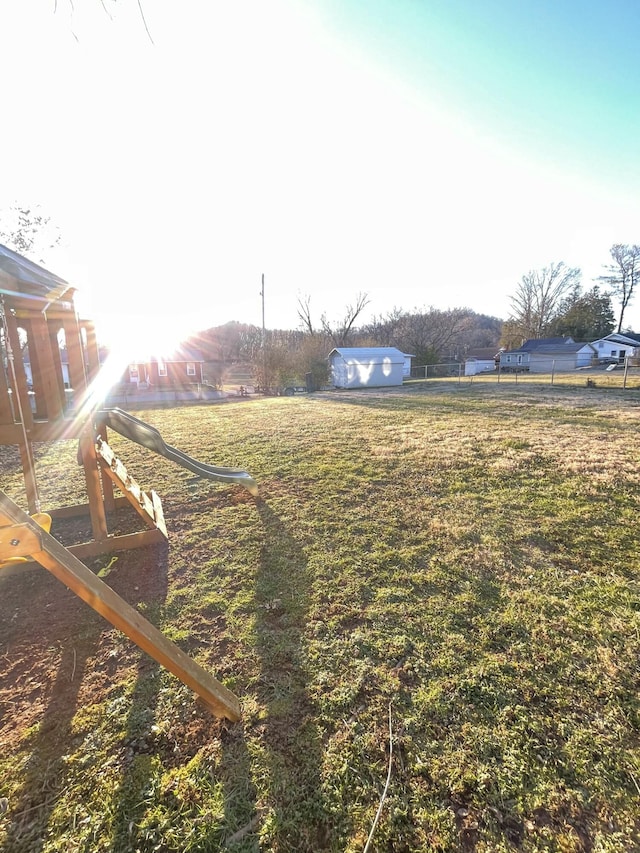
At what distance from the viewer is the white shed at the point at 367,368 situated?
82.6ft

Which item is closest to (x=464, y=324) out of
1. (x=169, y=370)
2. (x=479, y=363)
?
(x=479, y=363)

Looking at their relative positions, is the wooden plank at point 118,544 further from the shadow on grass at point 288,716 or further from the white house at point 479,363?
the white house at point 479,363

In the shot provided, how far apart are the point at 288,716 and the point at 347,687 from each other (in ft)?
1.06

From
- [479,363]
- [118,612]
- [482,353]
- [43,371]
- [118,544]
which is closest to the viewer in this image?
[118,612]

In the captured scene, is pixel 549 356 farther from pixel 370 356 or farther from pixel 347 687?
pixel 347 687

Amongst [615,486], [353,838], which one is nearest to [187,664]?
[353,838]

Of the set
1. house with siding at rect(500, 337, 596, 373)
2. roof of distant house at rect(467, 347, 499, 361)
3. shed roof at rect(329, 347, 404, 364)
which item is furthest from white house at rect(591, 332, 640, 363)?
shed roof at rect(329, 347, 404, 364)

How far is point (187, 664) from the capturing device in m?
1.65

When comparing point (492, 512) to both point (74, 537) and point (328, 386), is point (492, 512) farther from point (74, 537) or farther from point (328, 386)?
point (328, 386)

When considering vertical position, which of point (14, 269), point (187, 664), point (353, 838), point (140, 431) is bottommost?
point (353, 838)

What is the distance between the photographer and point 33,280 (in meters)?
2.61

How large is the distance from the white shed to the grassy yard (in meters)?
21.5

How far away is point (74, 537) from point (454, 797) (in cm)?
369

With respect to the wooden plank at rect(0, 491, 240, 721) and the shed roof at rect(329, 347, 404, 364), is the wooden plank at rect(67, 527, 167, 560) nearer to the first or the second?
the wooden plank at rect(0, 491, 240, 721)
